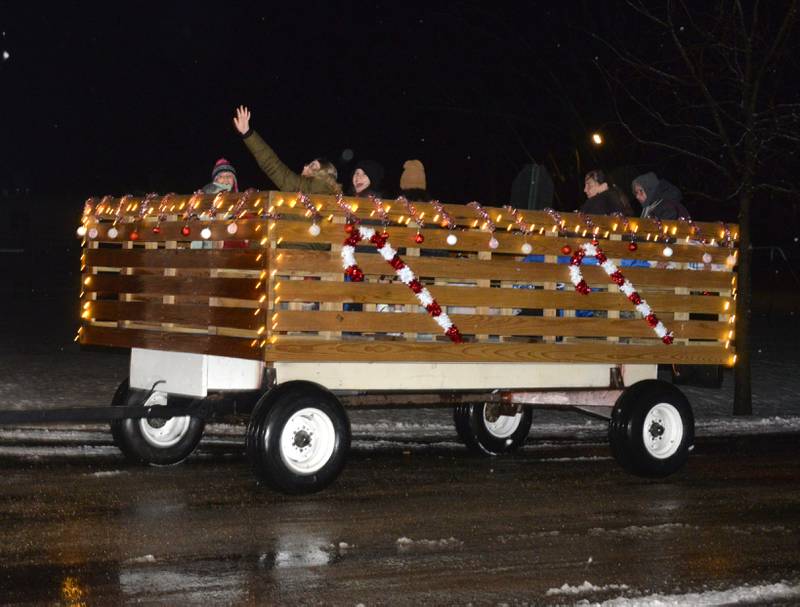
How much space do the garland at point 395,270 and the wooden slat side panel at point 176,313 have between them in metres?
0.77

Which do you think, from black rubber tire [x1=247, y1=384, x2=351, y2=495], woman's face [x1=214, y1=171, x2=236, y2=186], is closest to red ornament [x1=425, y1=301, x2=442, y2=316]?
black rubber tire [x1=247, y1=384, x2=351, y2=495]

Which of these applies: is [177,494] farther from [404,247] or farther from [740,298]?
[740,298]

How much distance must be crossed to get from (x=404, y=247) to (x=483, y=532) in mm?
2315

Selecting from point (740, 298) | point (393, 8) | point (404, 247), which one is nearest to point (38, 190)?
point (393, 8)

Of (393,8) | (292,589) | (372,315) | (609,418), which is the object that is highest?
(393,8)

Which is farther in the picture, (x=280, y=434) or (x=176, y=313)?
(x=176, y=313)

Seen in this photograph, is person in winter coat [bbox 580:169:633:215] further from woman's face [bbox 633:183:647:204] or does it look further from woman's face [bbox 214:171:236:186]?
woman's face [bbox 214:171:236:186]

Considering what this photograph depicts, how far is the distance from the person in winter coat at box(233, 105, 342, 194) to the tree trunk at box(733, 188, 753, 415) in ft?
20.9

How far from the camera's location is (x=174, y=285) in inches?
365

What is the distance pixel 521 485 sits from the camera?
9.64 m

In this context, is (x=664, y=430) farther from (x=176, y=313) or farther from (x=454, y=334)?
(x=176, y=313)

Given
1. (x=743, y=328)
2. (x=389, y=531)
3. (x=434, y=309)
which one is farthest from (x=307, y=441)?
(x=743, y=328)

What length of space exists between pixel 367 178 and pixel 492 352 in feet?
6.81

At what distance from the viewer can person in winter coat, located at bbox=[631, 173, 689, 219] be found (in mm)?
11250
